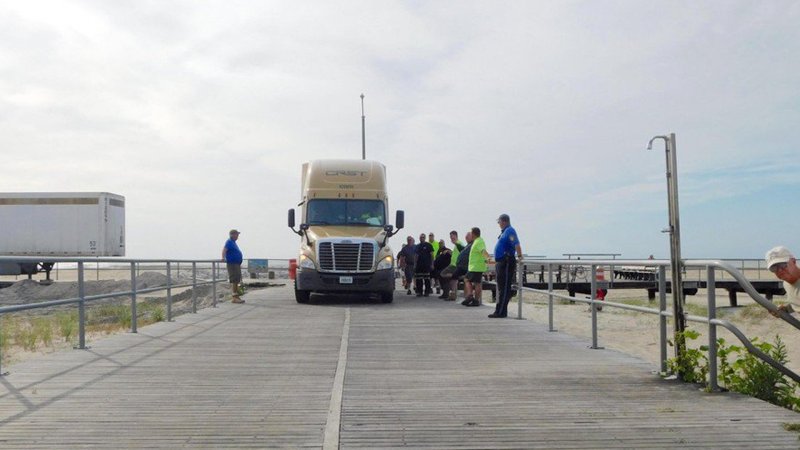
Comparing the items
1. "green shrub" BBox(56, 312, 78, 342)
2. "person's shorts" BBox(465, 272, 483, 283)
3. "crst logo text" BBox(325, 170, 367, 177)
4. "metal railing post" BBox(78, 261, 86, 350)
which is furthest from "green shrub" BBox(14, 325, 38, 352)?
"person's shorts" BBox(465, 272, 483, 283)

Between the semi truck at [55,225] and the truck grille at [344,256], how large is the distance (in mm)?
19017

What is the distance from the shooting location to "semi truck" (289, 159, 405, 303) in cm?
1777

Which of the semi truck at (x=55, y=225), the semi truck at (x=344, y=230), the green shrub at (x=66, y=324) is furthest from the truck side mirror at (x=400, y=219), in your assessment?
the semi truck at (x=55, y=225)

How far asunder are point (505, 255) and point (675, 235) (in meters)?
6.39

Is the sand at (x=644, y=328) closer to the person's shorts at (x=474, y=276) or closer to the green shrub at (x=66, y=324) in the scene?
the person's shorts at (x=474, y=276)

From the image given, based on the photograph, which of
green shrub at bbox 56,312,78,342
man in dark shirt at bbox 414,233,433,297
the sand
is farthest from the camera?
man in dark shirt at bbox 414,233,433,297

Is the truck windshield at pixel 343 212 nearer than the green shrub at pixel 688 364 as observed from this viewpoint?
No

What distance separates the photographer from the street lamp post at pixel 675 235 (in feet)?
21.8

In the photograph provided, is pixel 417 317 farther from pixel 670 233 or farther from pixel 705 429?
pixel 705 429

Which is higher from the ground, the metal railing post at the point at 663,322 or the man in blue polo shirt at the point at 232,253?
the man in blue polo shirt at the point at 232,253

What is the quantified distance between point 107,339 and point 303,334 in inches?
106

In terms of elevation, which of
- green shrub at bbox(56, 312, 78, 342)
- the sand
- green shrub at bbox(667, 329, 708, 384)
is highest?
green shrub at bbox(667, 329, 708, 384)

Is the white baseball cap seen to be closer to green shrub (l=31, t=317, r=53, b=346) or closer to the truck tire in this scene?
green shrub (l=31, t=317, r=53, b=346)

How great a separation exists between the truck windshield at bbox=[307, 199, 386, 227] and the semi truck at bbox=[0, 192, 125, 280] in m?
18.1
